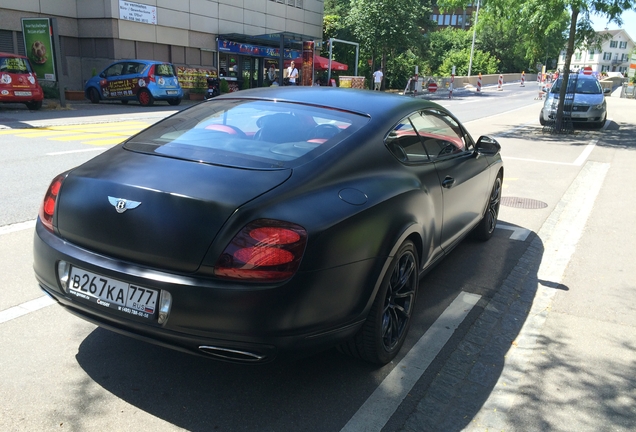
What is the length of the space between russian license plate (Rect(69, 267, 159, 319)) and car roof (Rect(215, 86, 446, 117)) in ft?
5.82

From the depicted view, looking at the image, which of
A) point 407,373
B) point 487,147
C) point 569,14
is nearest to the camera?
point 407,373

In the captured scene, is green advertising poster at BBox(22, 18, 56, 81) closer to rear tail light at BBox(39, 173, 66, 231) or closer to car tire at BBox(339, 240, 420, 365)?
rear tail light at BBox(39, 173, 66, 231)

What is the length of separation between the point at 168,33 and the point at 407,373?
29.4 meters

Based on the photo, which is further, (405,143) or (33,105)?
(33,105)

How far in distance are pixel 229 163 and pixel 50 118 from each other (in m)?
15.5

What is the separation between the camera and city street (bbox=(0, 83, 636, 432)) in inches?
112

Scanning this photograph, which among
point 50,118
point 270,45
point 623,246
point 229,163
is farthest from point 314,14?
point 229,163

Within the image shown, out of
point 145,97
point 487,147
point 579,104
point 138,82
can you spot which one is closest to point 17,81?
point 138,82

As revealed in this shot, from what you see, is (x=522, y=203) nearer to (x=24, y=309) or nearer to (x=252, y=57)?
(x=24, y=309)

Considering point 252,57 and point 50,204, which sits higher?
point 252,57

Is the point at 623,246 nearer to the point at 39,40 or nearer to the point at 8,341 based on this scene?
the point at 8,341

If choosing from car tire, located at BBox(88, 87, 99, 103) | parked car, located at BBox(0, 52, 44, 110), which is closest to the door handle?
parked car, located at BBox(0, 52, 44, 110)

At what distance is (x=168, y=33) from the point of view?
2953 cm

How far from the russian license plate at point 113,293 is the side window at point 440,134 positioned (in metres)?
2.30
